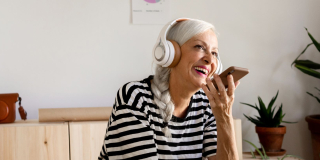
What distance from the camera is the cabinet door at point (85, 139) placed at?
1.81 metres

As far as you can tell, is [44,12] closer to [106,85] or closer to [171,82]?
[106,85]

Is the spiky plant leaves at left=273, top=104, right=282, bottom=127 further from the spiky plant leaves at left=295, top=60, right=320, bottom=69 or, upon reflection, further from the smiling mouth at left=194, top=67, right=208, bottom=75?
the smiling mouth at left=194, top=67, right=208, bottom=75

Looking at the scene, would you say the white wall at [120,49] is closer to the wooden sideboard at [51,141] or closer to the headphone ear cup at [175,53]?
the wooden sideboard at [51,141]

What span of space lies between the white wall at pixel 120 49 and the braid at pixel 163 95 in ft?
2.99

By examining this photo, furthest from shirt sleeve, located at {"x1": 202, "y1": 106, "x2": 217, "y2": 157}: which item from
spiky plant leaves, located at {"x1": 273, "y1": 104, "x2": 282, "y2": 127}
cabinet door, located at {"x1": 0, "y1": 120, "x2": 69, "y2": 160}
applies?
spiky plant leaves, located at {"x1": 273, "y1": 104, "x2": 282, "y2": 127}

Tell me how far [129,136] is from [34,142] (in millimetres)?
811

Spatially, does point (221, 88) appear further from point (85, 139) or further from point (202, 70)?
point (85, 139)

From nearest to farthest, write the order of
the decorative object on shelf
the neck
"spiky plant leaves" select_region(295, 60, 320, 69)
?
the neck < the decorative object on shelf < "spiky plant leaves" select_region(295, 60, 320, 69)

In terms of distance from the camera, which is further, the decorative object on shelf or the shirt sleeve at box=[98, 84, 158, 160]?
the decorative object on shelf

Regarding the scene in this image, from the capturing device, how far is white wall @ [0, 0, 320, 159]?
2127 millimetres

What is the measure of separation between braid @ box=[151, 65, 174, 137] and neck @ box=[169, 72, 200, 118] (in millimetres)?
27

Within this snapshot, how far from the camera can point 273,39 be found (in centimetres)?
244

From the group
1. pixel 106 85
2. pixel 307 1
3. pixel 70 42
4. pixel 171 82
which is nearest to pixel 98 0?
pixel 70 42

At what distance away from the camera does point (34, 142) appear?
70.2 inches
